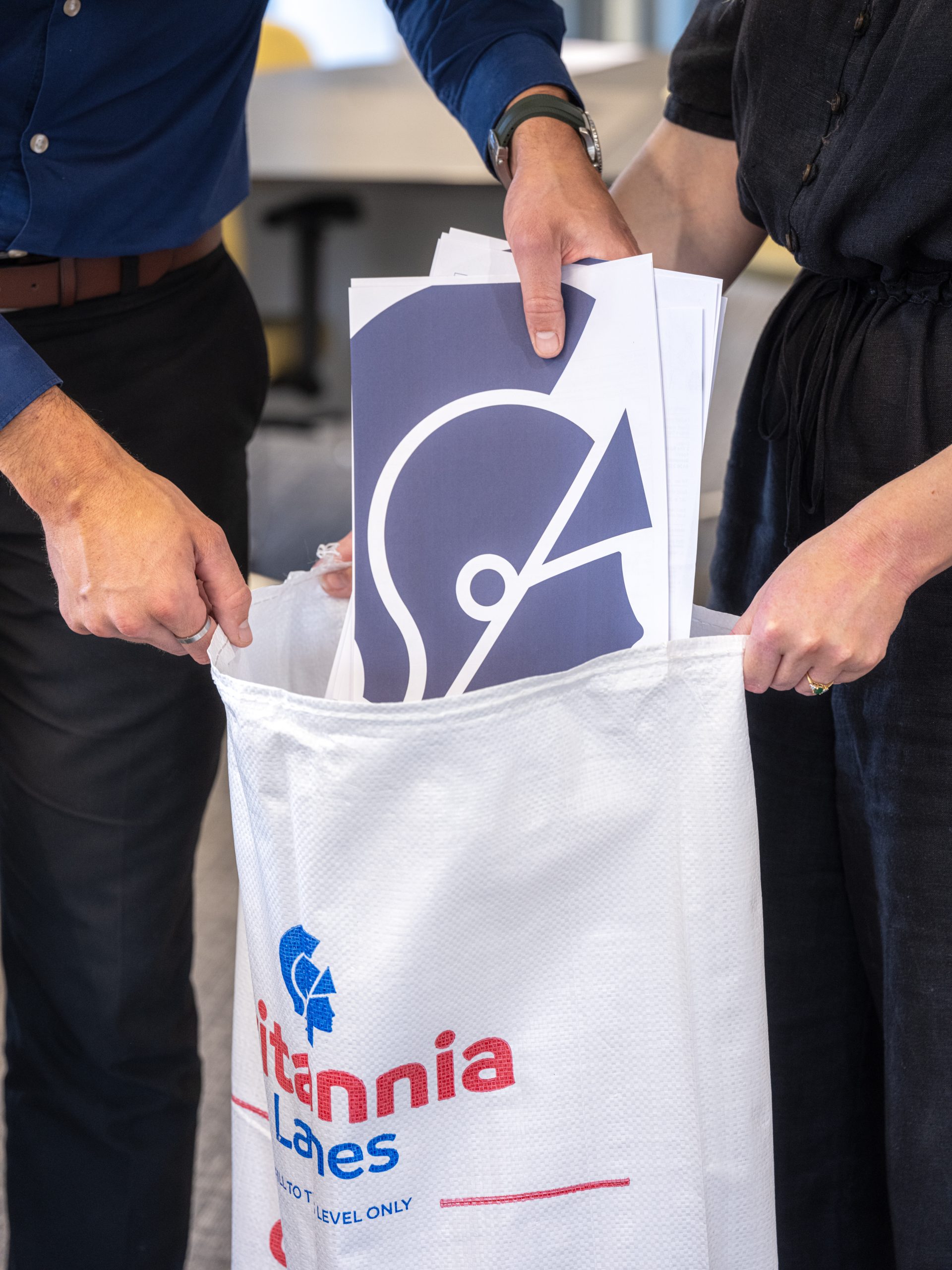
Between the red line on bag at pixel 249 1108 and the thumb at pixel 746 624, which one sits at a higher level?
the thumb at pixel 746 624

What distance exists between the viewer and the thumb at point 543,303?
30.5 inches

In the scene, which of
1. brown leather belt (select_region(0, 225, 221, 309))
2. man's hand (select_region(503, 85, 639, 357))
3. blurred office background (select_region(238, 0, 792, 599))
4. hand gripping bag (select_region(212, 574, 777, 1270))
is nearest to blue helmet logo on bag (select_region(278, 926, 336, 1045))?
hand gripping bag (select_region(212, 574, 777, 1270))

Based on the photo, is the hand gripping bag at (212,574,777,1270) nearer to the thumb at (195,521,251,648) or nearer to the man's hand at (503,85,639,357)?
the thumb at (195,521,251,648)

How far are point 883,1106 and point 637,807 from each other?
49 centimetres

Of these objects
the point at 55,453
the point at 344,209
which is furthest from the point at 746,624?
the point at 344,209

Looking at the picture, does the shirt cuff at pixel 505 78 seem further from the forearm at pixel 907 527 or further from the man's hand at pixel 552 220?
the forearm at pixel 907 527

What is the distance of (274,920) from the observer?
706 millimetres

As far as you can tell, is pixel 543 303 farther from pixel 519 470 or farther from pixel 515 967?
pixel 515 967

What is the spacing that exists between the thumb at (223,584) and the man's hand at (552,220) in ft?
0.76

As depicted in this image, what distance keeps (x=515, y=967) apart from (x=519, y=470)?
0.98 feet

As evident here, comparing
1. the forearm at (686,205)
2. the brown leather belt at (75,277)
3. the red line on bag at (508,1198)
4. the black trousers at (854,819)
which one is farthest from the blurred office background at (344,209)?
the red line on bag at (508,1198)

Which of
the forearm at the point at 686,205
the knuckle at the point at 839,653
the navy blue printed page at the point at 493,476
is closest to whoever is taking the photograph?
the knuckle at the point at 839,653

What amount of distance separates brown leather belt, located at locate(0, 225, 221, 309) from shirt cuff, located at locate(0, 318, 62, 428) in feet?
0.61

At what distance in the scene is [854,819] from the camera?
89cm
